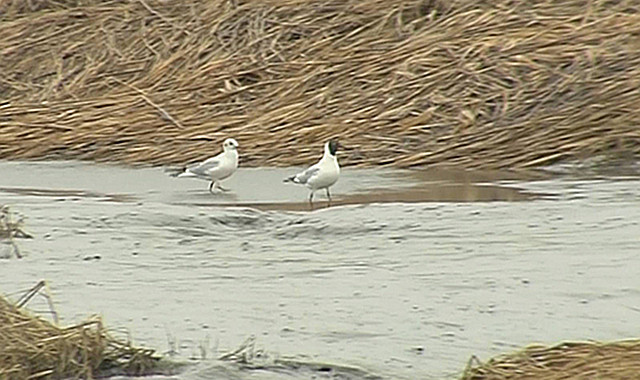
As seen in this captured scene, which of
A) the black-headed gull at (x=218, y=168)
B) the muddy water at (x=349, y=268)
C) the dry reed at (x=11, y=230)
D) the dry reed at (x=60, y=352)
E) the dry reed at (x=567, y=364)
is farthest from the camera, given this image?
the black-headed gull at (x=218, y=168)

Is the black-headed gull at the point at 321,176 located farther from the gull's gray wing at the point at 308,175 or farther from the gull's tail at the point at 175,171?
the gull's tail at the point at 175,171

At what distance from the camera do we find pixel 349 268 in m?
7.86

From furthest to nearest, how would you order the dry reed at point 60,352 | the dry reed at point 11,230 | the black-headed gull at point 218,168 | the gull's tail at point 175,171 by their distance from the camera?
the gull's tail at point 175,171 < the black-headed gull at point 218,168 < the dry reed at point 11,230 < the dry reed at point 60,352

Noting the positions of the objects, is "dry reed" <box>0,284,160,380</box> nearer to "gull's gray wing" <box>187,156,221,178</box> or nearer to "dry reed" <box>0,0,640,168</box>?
"gull's gray wing" <box>187,156,221,178</box>

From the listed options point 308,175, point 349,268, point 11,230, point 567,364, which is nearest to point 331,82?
point 308,175

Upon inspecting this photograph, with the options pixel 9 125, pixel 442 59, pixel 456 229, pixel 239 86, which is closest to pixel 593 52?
pixel 442 59

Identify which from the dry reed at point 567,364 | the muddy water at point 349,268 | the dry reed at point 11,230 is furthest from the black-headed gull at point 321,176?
the dry reed at point 567,364

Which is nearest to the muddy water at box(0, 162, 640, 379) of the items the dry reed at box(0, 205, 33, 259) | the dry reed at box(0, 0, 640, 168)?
the dry reed at box(0, 205, 33, 259)

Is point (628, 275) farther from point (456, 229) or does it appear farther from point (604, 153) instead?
point (604, 153)

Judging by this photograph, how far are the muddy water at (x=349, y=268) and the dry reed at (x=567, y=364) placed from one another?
20 centimetres

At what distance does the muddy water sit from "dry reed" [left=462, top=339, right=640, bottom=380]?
20 cm

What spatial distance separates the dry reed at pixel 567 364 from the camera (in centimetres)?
534

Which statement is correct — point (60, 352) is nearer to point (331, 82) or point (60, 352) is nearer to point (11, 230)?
point (11, 230)

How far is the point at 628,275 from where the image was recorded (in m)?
7.45
